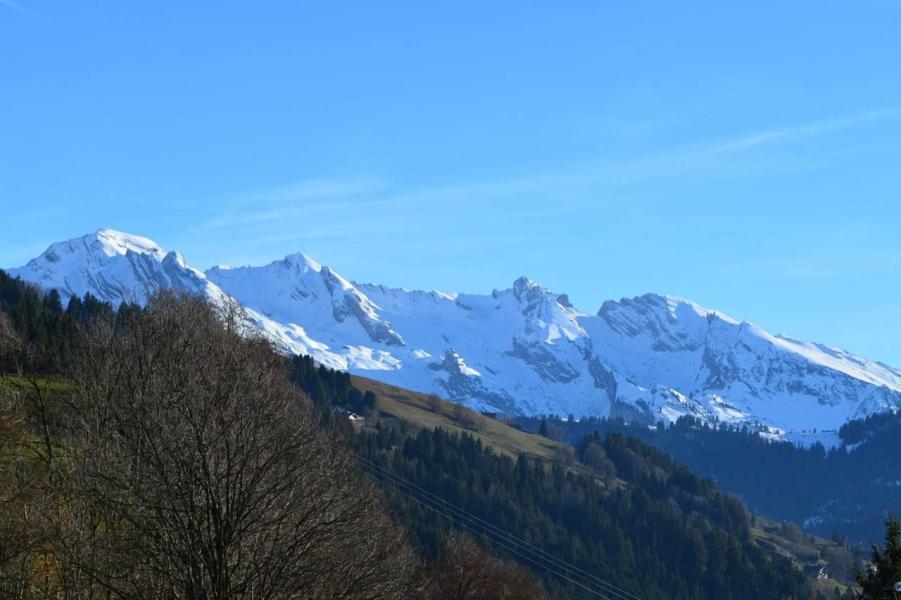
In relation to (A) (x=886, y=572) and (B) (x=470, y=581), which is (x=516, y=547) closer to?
(B) (x=470, y=581)

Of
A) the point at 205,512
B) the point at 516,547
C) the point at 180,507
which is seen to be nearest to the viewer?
the point at 205,512

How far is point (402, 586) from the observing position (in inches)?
2263

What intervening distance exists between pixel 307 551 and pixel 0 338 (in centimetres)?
6017

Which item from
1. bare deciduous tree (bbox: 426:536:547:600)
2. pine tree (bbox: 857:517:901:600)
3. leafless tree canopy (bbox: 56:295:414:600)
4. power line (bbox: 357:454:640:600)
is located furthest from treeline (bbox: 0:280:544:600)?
power line (bbox: 357:454:640:600)

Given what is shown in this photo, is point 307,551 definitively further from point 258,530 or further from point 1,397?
point 1,397

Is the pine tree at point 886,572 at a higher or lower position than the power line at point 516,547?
higher

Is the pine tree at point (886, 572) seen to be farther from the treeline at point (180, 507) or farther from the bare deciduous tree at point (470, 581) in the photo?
the bare deciduous tree at point (470, 581)

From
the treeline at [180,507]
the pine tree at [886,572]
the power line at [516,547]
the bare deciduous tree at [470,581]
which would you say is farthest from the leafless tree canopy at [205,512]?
the power line at [516,547]

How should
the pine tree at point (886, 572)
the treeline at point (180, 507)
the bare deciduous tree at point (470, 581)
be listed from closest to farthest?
the treeline at point (180, 507)
the pine tree at point (886, 572)
the bare deciduous tree at point (470, 581)

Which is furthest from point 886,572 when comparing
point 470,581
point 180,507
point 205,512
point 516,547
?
point 516,547

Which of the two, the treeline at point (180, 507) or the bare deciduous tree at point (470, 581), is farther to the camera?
the bare deciduous tree at point (470, 581)

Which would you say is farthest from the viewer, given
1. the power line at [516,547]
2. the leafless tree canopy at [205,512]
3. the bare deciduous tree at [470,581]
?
the power line at [516,547]

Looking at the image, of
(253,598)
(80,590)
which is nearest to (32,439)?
(80,590)

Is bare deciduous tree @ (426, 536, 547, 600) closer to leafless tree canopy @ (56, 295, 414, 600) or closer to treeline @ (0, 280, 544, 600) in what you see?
treeline @ (0, 280, 544, 600)
